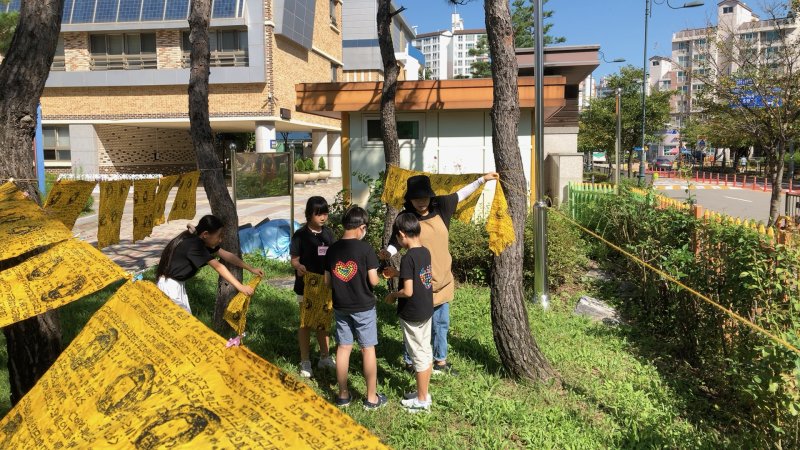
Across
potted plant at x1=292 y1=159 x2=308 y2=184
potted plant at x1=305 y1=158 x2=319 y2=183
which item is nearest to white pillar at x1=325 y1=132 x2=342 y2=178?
potted plant at x1=305 y1=158 x2=319 y2=183

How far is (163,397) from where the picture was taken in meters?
1.93

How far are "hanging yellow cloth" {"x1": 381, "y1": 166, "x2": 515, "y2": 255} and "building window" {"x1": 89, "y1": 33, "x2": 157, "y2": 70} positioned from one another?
24510 mm

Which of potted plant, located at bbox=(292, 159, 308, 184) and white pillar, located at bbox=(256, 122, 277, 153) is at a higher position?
white pillar, located at bbox=(256, 122, 277, 153)

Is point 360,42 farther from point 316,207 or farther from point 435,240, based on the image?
point 435,240

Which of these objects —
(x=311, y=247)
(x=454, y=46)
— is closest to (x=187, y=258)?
(x=311, y=247)

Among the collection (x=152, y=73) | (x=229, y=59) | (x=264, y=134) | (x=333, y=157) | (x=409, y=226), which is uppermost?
(x=229, y=59)

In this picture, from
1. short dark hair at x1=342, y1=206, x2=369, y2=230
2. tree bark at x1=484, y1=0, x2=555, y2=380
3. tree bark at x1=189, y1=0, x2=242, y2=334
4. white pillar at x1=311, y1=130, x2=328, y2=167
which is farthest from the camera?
white pillar at x1=311, y1=130, x2=328, y2=167

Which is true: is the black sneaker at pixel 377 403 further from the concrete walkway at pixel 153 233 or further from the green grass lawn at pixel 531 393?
the concrete walkway at pixel 153 233

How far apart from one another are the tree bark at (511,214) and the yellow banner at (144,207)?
3.24 meters

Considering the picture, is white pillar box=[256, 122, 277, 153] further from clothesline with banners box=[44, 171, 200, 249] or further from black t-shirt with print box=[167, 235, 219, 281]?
black t-shirt with print box=[167, 235, 219, 281]

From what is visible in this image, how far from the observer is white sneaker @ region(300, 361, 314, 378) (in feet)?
15.5

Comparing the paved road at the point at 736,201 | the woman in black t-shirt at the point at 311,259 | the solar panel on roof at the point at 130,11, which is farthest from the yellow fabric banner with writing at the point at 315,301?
the solar panel on roof at the point at 130,11

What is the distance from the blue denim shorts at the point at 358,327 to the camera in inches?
157

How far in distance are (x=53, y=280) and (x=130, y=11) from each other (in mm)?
27587
